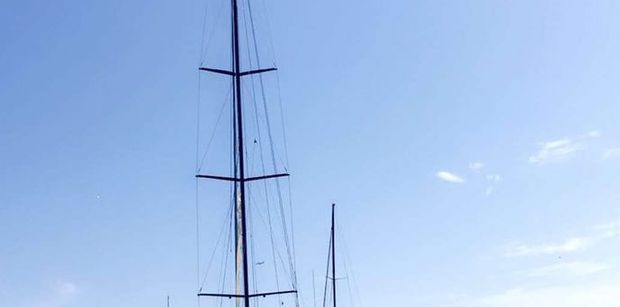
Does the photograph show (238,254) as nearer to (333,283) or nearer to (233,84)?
(233,84)

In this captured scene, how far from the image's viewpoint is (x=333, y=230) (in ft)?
236

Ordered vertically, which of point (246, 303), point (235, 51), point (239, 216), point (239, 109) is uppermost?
point (235, 51)

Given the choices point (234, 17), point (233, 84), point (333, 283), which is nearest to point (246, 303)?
point (233, 84)

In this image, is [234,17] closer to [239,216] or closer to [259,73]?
[259,73]

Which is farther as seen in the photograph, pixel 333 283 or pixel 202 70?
pixel 333 283

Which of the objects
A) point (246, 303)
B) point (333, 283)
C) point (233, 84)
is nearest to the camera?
point (246, 303)

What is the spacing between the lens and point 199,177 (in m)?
44.4

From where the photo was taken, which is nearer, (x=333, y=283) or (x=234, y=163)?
(x=234, y=163)

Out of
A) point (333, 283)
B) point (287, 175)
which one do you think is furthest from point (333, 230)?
point (287, 175)

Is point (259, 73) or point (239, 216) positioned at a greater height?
point (259, 73)

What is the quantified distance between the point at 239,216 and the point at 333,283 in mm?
28111

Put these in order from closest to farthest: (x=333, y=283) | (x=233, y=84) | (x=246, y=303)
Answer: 1. (x=246, y=303)
2. (x=233, y=84)
3. (x=333, y=283)

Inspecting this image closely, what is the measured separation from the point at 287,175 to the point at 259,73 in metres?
4.58

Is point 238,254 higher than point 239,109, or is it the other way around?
point 239,109
